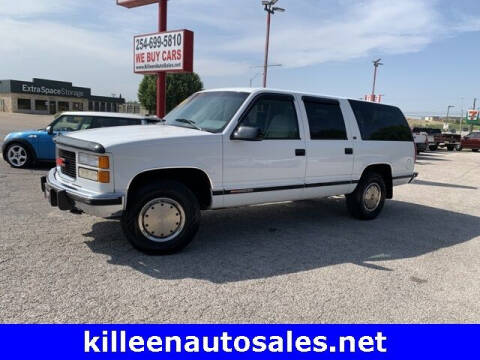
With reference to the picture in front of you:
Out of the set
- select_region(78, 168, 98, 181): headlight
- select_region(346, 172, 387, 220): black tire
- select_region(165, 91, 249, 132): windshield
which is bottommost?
select_region(346, 172, 387, 220): black tire

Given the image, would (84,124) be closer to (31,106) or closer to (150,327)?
(150,327)

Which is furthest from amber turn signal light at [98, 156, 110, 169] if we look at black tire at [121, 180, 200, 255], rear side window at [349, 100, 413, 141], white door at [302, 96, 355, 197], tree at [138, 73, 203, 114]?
tree at [138, 73, 203, 114]

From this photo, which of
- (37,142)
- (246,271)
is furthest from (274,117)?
(37,142)

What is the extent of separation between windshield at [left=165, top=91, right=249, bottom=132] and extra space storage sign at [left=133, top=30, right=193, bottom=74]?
6357mm

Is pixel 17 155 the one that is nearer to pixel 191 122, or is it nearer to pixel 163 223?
pixel 191 122

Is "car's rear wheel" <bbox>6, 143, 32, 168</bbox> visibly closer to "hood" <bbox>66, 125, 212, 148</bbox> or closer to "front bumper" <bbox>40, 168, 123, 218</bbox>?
"hood" <bbox>66, 125, 212, 148</bbox>

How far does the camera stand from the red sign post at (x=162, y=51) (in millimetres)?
11553

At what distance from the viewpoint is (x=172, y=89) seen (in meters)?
Answer: 57.6

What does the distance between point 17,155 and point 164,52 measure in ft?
16.2

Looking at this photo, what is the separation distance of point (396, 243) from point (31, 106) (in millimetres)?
75750

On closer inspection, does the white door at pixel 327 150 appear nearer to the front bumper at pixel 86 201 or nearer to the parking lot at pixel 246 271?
the parking lot at pixel 246 271

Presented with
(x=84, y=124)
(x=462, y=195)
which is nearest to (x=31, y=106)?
(x=84, y=124)

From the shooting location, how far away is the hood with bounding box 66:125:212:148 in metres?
4.21

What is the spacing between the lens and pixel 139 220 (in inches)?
174
